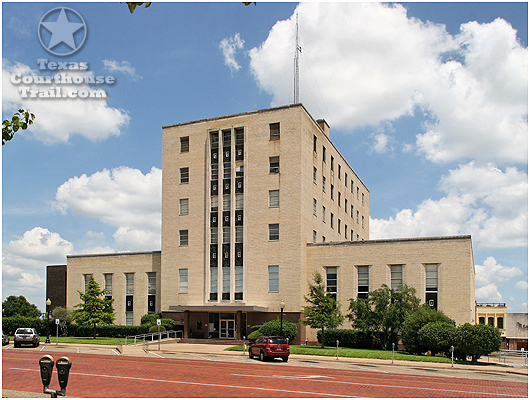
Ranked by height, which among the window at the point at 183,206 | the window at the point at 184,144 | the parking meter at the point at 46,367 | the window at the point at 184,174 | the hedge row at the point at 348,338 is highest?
the window at the point at 184,144

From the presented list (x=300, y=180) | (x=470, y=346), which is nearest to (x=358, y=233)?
(x=300, y=180)

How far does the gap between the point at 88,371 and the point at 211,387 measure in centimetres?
827

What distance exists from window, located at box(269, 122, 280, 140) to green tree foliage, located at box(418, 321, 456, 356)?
24844 millimetres

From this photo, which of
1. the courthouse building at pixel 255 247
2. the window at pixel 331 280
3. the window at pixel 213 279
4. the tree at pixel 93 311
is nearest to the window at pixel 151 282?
the courthouse building at pixel 255 247

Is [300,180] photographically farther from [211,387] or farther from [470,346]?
[211,387]

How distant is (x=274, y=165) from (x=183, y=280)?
16.0m

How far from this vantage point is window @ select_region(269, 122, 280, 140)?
2199 inches

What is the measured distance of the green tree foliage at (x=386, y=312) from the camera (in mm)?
44875

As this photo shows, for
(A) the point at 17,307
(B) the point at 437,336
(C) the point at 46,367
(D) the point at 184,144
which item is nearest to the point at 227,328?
(D) the point at 184,144

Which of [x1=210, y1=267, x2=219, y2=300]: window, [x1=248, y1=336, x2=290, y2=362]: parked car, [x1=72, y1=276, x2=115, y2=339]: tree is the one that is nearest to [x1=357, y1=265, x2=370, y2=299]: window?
[x1=210, y1=267, x2=219, y2=300]: window

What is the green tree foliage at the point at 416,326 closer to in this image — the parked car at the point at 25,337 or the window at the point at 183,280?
the window at the point at 183,280

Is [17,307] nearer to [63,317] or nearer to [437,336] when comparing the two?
[63,317]

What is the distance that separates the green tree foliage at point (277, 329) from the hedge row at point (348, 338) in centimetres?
247

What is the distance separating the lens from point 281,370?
90.1 feet
